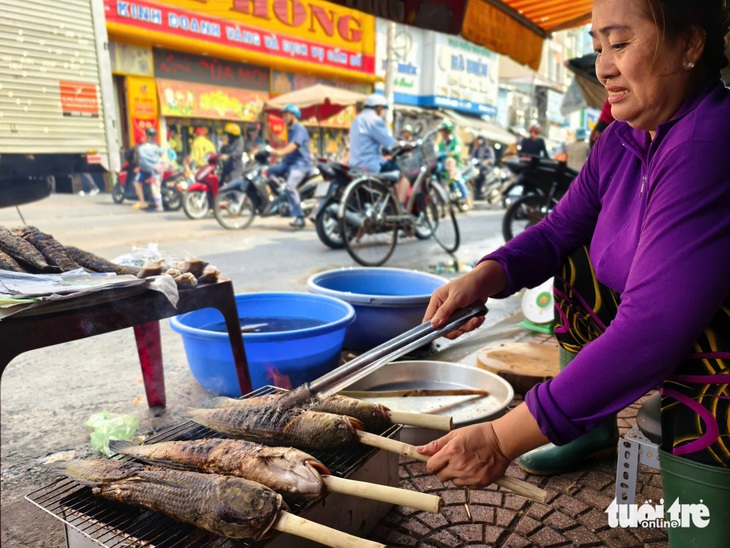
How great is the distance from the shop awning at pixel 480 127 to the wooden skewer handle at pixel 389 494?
24.0m

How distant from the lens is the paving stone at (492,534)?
1.77m

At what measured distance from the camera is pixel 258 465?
57.1 inches

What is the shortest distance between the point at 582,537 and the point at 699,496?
0.61 metres

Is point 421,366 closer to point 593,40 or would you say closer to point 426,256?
point 593,40

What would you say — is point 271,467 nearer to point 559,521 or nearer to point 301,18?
point 559,521

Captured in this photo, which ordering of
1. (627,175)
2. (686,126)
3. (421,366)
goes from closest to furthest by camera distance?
(686,126) < (627,175) < (421,366)

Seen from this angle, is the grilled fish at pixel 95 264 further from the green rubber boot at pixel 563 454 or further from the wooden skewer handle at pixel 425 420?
the green rubber boot at pixel 563 454

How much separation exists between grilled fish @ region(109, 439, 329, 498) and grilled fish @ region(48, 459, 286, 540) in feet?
0.20

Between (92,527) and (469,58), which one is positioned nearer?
(92,527)

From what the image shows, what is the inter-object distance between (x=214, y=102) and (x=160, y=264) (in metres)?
14.6

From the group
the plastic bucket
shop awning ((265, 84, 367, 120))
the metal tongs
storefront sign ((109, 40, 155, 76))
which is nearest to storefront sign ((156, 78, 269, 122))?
storefront sign ((109, 40, 155, 76))

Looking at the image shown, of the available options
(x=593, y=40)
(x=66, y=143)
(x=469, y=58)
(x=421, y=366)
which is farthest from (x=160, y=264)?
(x=469, y=58)

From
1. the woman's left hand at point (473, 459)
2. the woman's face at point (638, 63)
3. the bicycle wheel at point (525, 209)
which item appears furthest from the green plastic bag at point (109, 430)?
the bicycle wheel at point (525, 209)

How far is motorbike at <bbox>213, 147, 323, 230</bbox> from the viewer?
31.9ft
